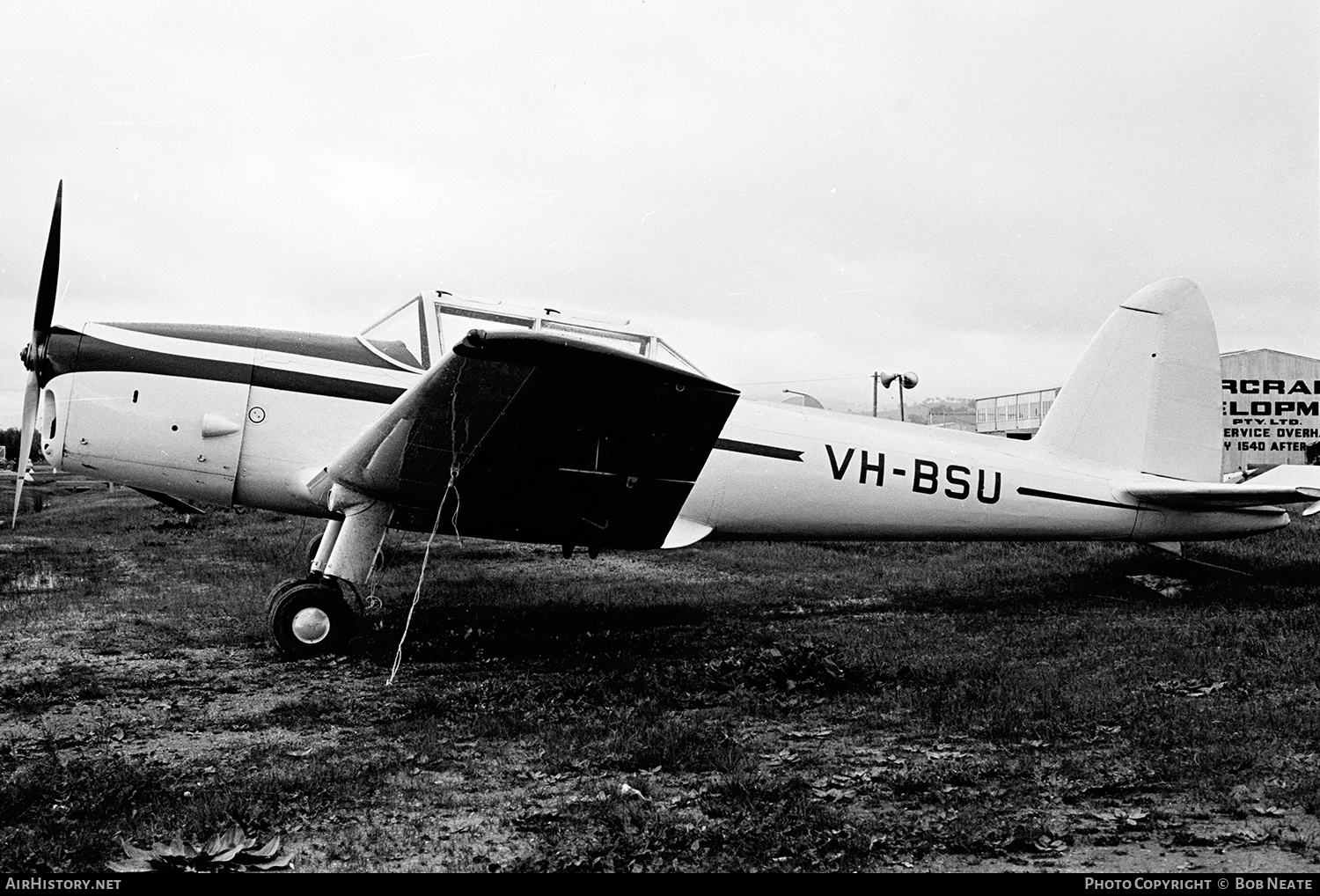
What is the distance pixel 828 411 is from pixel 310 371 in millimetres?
3905

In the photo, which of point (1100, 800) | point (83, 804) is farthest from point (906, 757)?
point (83, 804)

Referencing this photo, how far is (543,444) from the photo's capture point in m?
4.98

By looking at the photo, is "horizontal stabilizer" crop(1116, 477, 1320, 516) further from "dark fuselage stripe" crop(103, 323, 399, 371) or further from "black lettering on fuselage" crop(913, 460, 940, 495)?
"dark fuselage stripe" crop(103, 323, 399, 371)

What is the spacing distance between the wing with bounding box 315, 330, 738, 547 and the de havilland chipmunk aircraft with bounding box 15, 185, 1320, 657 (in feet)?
0.05

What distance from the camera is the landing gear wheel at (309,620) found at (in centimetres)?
543

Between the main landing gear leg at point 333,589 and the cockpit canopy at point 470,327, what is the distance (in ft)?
3.72

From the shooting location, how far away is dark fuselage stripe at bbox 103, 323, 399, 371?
6.03 meters

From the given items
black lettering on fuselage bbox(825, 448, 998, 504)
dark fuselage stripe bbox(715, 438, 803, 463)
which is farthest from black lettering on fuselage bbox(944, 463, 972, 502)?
dark fuselage stripe bbox(715, 438, 803, 463)

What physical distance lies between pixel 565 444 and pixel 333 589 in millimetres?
1897

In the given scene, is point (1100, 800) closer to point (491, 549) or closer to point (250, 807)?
point (250, 807)

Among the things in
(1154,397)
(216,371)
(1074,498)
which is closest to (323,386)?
(216,371)

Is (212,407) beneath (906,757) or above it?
above

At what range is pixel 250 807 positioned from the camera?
115 inches

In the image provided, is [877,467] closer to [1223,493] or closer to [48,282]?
[1223,493]
